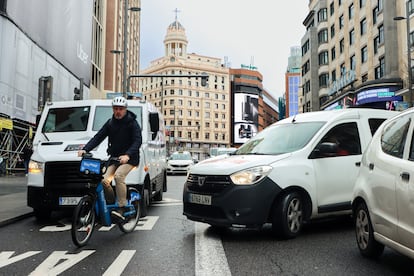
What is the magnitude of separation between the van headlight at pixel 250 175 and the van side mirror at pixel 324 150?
2.94ft

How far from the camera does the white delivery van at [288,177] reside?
17.7 feet

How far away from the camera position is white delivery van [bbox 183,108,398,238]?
17.7 ft

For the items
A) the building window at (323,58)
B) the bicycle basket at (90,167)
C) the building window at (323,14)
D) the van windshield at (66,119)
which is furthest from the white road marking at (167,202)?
the building window at (323,14)

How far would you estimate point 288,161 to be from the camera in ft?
18.8

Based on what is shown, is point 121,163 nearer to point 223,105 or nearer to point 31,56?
point 31,56

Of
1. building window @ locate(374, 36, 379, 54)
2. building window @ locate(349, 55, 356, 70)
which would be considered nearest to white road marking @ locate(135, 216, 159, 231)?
building window @ locate(374, 36, 379, 54)

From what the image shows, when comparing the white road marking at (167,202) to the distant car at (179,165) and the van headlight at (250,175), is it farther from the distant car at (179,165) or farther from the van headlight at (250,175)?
the distant car at (179,165)

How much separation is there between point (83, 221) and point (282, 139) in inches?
124

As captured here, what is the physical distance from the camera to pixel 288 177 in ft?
18.3

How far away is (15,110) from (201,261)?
1896 cm

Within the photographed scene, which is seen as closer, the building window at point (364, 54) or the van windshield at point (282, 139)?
the van windshield at point (282, 139)

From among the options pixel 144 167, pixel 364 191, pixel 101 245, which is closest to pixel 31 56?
pixel 144 167

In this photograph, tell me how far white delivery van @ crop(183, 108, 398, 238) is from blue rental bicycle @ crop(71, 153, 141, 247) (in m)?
1.09

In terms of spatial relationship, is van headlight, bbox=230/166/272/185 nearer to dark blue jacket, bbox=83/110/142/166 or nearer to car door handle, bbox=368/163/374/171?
car door handle, bbox=368/163/374/171
